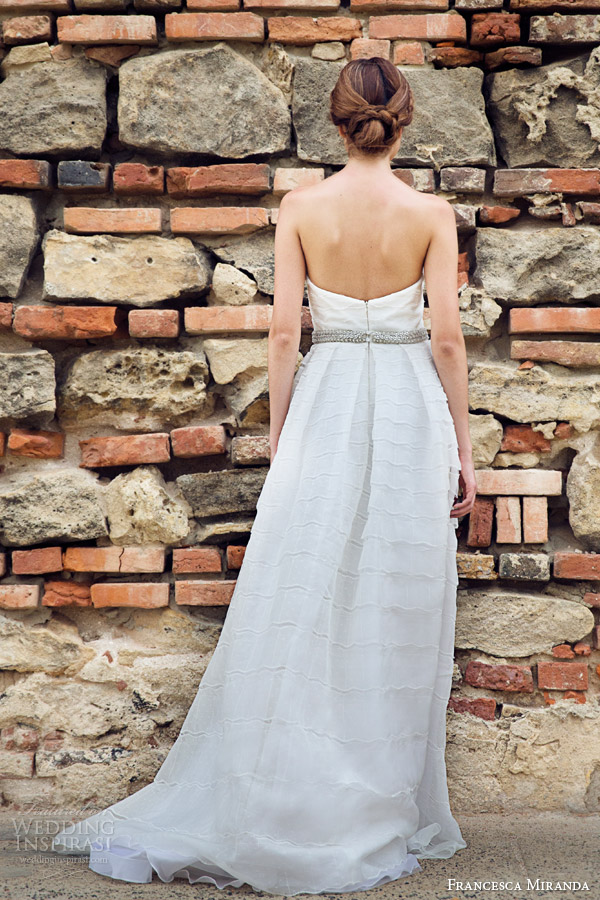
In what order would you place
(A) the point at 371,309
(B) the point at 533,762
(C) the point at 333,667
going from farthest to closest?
(B) the point at 533,762 → (A) the point at 371,309 → (C) the point at 333,667

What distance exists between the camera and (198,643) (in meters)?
2.51

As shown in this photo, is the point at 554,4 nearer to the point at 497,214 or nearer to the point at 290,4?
the point at 497,214

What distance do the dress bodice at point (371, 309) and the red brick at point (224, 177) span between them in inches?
20.5

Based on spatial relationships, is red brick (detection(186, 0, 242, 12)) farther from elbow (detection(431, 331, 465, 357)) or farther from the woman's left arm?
elbow (detection(431, 331, 465, 357))

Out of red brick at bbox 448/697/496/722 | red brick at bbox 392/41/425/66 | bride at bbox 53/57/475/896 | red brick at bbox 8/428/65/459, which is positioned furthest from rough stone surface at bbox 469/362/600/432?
red brick at bbox 8/428/65/459

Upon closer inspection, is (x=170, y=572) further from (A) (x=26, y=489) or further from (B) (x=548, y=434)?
(B) (x=548, y=434)

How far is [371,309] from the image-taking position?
2154mm

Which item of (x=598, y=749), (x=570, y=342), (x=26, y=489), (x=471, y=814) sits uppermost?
(x=570, y=342)

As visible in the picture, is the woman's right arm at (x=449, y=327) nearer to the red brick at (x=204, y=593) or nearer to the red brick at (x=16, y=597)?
the red brick at (x=204, y=593)

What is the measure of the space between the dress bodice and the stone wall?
1.21 ft

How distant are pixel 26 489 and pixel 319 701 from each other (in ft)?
3.82

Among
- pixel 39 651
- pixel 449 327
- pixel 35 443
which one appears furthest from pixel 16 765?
pixel 449 327

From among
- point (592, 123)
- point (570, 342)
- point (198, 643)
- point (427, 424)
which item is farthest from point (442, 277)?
point (198, 643)

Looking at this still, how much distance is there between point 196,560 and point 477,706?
38.3 inches
